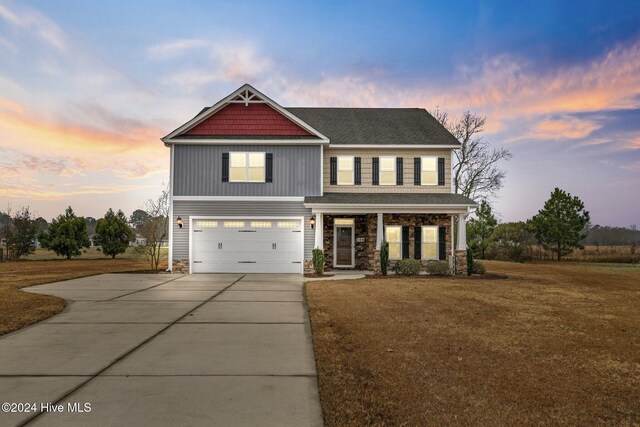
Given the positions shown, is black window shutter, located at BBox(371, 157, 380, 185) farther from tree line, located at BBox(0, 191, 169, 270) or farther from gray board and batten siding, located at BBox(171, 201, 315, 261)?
tree line, located at BBox(0, 191, 169, 270)

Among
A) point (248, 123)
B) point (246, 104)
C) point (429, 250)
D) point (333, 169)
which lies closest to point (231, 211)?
point (248, 123)

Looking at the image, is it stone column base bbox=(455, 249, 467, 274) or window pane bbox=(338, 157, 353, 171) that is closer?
stone column base bbox=(455, 249, 467, 274)

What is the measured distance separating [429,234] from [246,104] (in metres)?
11.3

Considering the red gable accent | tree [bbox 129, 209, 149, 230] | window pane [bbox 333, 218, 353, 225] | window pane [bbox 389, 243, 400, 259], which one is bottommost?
window pane [bbox 389, 243, 400, 259]

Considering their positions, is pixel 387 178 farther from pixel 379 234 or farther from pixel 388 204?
pixel 379 234

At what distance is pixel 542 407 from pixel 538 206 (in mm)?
31599

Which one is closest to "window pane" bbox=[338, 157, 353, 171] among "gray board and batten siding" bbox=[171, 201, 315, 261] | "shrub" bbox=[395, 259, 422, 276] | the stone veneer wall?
the stone veneer wall

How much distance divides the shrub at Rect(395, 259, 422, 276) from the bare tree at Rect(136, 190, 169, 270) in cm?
1267

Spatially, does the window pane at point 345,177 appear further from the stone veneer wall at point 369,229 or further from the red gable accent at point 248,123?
the red gable accent at point 248,123

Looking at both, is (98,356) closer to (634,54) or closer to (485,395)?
(485,395)

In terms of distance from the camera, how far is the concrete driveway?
3260 millimetres

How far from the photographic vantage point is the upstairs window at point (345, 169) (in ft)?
58.5

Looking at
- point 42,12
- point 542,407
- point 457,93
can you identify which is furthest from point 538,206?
point 42,12

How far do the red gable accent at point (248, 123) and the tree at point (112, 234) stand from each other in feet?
57.3
